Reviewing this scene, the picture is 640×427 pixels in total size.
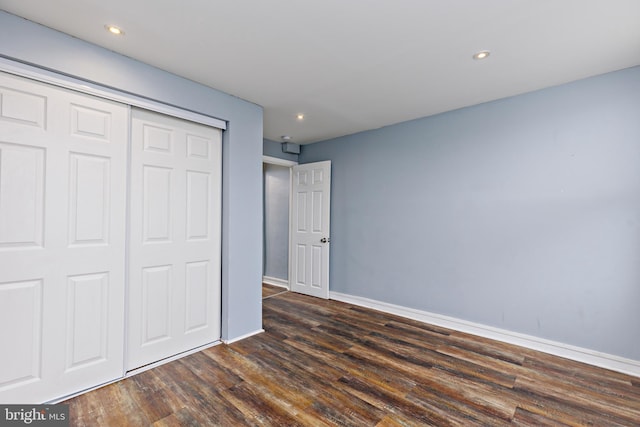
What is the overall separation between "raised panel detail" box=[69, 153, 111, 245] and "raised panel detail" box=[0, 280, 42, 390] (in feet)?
1.28

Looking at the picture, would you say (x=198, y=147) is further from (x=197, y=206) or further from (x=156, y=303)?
(x=156, y=303)

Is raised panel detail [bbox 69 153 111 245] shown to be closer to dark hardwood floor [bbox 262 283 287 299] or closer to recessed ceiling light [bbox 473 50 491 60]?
dark hardwood floor [bbox 262 283 287 299]

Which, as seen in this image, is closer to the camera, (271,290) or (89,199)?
(89,199)

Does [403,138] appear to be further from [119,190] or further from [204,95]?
[119,190]

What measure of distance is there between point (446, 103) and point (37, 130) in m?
3.61

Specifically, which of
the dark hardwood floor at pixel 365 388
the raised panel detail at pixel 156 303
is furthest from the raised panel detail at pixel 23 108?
the dark hardwood floor at pixel 365 388

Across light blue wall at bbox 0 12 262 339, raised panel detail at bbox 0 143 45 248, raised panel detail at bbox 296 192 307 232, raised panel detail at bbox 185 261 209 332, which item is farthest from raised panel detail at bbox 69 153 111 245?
raised panel detail at bbox 296 192 307 232

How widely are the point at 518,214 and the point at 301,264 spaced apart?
10.3 ft

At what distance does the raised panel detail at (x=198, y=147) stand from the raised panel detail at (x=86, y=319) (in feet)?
4.17

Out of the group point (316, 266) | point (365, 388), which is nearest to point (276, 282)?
point (316, 266)

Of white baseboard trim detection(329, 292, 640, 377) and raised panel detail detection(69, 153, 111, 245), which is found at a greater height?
raised panel detail detection(69, 153, 111, 245)

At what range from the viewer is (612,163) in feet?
8.27

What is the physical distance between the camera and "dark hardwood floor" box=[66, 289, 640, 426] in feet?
6.12

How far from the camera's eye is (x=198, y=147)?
2.81 m
